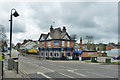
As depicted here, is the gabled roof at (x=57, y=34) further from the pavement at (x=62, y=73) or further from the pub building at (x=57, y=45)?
the pavement at (x=62, y=73)

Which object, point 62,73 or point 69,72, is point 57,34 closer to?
point 69,72

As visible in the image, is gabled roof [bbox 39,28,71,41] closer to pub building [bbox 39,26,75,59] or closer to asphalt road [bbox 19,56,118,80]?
pub building [bbox 39,26,75,59]

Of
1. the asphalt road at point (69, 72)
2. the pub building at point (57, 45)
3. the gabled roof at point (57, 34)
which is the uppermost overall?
the gabled roof at point (57, 34)

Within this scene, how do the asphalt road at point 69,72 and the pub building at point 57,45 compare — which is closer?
the asphalt road at point 69,72

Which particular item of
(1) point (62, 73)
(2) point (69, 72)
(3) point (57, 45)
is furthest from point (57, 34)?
(1) point (62, 73)

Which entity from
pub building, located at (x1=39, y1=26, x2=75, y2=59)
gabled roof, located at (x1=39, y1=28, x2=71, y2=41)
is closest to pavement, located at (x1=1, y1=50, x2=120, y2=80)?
pub building, located at (x1=39, y1=26, x2=75, y2=59)

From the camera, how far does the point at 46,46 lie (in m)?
50.7

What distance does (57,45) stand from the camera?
158 ft

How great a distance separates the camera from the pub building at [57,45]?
47.7 meters

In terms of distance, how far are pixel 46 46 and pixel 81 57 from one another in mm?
12137

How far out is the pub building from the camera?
156ft

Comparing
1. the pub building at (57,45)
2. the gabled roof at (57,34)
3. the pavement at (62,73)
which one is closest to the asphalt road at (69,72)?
the pavement at (62,73)

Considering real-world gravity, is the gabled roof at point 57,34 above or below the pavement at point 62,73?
above

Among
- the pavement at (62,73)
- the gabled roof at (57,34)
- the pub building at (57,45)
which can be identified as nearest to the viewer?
the pavement at (62,73)
